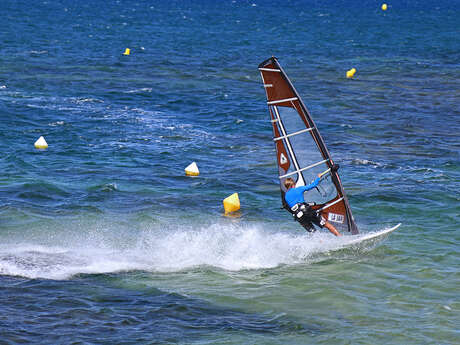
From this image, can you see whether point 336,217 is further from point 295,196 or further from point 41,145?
point 41,145

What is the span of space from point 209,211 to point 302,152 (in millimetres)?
3486

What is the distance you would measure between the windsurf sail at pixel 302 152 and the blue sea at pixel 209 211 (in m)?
0.54

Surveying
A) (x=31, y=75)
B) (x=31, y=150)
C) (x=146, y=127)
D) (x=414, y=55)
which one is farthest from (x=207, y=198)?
(x=414, y=55)

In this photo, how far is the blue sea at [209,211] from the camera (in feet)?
36.9

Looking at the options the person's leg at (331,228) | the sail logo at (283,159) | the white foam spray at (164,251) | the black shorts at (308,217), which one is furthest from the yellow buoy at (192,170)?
the person's leg at (331,228)

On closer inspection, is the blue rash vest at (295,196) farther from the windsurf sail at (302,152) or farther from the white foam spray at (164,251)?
the white foam spray at (164,251)

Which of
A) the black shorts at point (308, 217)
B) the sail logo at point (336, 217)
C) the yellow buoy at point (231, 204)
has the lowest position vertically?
the yellow buoy at point (231, 204)

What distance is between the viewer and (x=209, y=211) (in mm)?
16938

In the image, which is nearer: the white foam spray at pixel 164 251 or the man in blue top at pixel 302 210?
the white foam spray at pixel 164 251

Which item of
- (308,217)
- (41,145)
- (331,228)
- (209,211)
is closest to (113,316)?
(308,217)

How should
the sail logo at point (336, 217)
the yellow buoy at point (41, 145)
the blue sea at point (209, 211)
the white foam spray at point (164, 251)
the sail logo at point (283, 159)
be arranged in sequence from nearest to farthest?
the blue sea at point (209, 211) → the white foam spray at point (164, 251) → the sail logo at point (336, 217) → the sail logo at point (283, 159) → the yellow buoy at point (41, 145)

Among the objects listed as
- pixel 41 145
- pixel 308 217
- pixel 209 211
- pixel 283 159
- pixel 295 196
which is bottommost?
pixel 209 211

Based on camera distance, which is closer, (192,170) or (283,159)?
(283,159)

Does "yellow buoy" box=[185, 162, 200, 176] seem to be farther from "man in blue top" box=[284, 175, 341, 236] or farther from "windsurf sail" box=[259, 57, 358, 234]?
"man in blue top" box=[284, 175, 341, 236]
